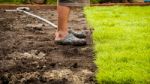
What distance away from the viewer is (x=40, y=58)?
4.59 metres

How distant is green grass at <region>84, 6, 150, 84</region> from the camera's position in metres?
3.79

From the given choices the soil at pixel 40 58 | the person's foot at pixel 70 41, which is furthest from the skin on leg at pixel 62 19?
the soil at pixel 40 58

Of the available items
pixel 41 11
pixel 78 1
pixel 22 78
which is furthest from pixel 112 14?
pixel 22 78

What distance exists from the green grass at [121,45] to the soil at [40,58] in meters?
0.13

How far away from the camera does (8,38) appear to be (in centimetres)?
584

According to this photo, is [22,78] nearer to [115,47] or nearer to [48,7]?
[115,47]

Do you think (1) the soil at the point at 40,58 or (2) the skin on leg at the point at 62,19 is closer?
(1) the soil at the point at 40,58

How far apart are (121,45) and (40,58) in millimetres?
1111

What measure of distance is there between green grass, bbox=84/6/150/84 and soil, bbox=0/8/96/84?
0.43 feet

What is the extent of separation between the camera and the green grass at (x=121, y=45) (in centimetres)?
379

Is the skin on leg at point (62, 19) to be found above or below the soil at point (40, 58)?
above

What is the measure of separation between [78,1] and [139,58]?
4.01ft

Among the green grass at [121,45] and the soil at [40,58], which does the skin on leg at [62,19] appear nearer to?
the soil at [40,58]

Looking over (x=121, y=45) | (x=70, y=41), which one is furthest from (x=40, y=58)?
(x=121, y=45)
